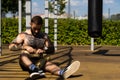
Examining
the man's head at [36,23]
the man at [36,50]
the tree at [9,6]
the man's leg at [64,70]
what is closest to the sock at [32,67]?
the man at [36,50]

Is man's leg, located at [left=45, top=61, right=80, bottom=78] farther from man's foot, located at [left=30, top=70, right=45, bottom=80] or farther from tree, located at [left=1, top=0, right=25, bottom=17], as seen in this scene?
tree, located at [left=1, top=0, right=25, bottom=17]

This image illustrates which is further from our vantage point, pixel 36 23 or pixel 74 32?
pixel 74 32

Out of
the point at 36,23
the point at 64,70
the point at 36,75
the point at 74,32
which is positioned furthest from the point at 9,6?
the point at 36,75

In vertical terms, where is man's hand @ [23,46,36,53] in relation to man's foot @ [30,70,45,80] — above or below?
above

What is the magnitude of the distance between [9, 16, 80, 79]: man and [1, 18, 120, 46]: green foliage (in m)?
17.3

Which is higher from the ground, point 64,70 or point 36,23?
point 36,23

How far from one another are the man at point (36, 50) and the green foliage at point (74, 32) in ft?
56.7

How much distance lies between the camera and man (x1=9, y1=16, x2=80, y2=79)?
8.01 m

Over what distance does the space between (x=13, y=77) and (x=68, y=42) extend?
1794 centimetres

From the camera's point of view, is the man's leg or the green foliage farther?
the green foliage

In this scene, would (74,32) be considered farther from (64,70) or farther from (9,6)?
(9,6)

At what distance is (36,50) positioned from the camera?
8320 millimetres

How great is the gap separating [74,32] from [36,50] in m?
17.9

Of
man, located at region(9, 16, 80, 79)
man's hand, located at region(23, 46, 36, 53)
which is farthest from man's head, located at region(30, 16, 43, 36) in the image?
man's hand, located at region(23, 46, 36, 53)
